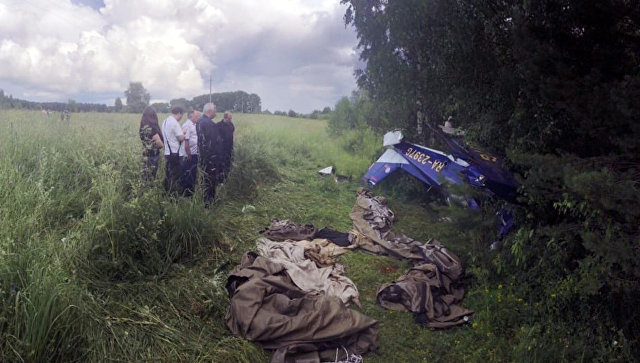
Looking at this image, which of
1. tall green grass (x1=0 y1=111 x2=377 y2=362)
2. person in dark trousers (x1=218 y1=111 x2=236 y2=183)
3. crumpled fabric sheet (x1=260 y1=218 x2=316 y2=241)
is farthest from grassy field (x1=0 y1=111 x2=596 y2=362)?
person in dark trousers (x1=218 y1=111 x2=236 y2=183)

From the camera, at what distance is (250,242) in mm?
5340

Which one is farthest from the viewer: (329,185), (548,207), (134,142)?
(329,185)

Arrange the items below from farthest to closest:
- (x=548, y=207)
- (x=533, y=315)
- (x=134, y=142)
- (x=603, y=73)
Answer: (x=134, y=142) < (x=548, y=207) < (x=533, y=315) < (x=603, y=73)

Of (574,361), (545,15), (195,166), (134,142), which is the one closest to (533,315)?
(574,361)

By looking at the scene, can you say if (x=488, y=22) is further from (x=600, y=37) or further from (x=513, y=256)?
(x=513, y=256)

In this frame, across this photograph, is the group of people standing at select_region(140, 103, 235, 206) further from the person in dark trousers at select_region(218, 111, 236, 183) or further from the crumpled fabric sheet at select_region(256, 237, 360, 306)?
the crumpled fabric sheet at select_region(256, 237, 360, 306)

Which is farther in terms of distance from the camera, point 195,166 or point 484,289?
point 195,166

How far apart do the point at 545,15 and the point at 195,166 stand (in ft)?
17.9

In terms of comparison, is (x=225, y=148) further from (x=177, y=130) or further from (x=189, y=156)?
(x=177, y=130)

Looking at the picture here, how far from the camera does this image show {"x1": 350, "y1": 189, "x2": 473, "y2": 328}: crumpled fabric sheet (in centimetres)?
412

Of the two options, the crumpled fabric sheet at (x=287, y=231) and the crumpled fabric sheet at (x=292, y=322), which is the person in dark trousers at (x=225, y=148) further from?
the crumpled fabric sheet at (x=292, y=322)

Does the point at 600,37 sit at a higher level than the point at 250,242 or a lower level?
higher

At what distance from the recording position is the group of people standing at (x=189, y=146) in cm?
661

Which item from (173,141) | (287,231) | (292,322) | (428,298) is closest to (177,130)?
(173,141)
